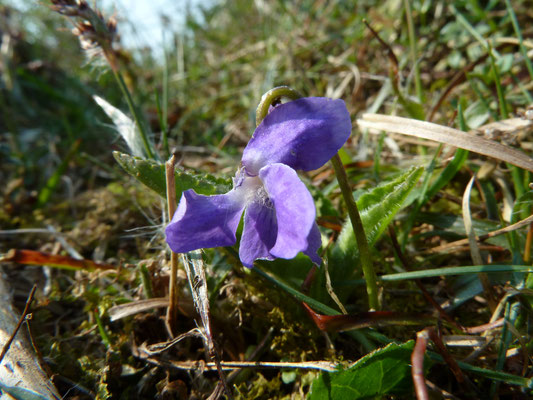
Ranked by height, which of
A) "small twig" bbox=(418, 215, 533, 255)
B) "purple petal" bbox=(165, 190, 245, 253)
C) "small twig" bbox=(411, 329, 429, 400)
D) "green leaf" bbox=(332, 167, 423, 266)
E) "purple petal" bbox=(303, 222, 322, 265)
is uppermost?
"purple petal" bbox=(165, 190, 245, 253)

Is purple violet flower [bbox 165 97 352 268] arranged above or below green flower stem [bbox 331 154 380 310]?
above

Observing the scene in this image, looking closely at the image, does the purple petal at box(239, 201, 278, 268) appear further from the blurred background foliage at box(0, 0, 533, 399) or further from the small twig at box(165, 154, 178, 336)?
the blurred background foliage at box(0, 0, 533, 399)

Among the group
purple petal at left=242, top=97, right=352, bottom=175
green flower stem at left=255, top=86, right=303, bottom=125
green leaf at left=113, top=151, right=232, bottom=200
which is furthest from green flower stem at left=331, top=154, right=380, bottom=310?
green leaf at left=113, top=151, right=232, bottom=200

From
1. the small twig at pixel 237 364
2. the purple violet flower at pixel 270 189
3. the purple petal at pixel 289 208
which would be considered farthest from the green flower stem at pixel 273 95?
the small twig at pixel 237 364

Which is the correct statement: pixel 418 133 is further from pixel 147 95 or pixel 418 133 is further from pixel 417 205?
pixel 147 95

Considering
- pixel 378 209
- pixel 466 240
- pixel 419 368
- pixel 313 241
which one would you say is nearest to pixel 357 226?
pixel 378 209

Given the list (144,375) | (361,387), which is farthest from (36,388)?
(361,387)

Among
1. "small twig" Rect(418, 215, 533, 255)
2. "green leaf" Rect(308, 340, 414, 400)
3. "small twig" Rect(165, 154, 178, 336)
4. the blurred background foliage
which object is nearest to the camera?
"green leaf" Rect(308, 340, 414, 400)
